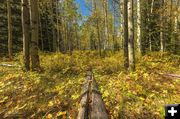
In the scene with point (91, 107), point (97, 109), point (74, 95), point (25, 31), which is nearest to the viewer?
point (97, 109)

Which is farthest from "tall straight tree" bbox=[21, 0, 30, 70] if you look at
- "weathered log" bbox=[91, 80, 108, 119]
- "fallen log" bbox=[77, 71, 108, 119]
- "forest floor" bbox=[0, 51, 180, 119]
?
"weathered log" bbox=[91, 80, 108, 119]

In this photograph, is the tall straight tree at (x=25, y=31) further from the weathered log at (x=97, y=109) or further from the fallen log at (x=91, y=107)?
the weathered log at (x=97, y=109)

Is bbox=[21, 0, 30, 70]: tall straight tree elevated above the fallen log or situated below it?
above

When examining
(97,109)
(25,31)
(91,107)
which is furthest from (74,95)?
(25,31)

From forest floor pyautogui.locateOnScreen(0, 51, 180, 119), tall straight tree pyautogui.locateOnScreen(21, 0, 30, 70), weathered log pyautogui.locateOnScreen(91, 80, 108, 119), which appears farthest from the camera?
tall straight tree pyautogui.locateOnScreen(21, 0, 30, 70)

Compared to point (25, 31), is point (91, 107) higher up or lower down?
lower down

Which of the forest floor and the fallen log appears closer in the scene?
the fallen log

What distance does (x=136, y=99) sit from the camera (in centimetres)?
696

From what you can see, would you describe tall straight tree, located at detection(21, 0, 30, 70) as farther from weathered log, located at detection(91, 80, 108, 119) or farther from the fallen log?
weathered log, located at detection(91, 80, 108, 119)

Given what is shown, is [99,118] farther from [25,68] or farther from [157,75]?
[25,68]

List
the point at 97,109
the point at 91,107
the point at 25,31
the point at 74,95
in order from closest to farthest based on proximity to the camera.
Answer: the point at 97,109
the point at 91,107
the point at 74,95
the point at 25,31

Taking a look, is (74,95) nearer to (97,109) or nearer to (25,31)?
(97,109)

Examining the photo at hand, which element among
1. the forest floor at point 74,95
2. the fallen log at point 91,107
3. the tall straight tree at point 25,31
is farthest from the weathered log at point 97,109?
the tall straight tree at point 25,31

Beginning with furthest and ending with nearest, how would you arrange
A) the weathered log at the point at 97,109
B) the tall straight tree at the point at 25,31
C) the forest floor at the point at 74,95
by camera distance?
the tall straight tree at the point at 25,31
the forest floor at the point at 74,95
the weathered log at the point at 97,109
